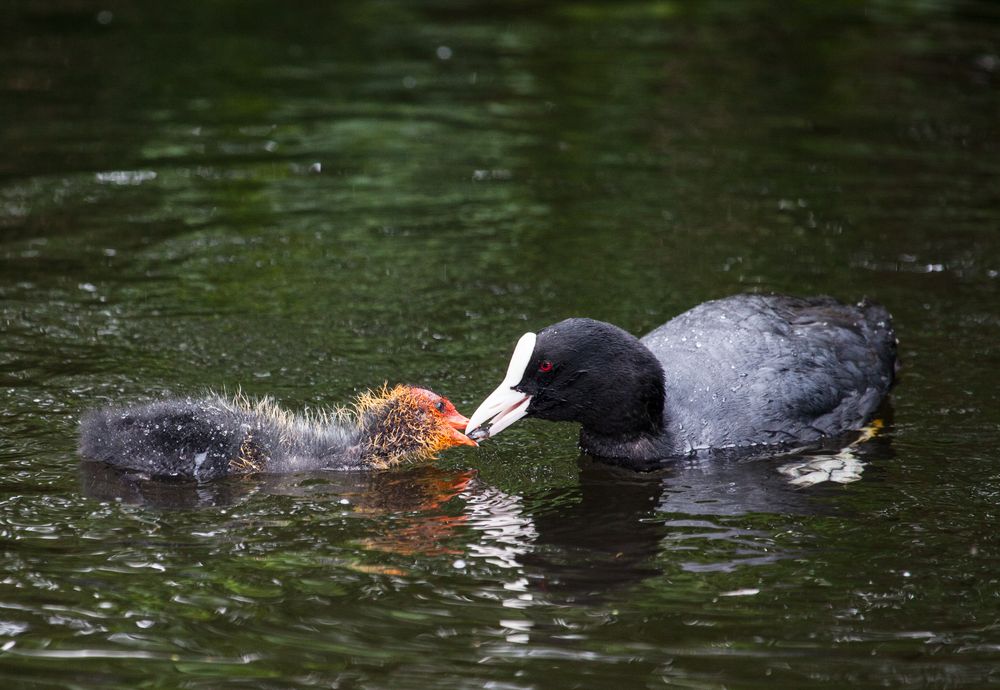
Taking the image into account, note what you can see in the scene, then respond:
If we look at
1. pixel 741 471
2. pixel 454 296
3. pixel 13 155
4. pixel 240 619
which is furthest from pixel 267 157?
pixel 240 619

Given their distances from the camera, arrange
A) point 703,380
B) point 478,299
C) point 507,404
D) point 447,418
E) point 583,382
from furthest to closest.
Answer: point 478,299, point 703,380, point 447,418, point 583,382, point 507,404

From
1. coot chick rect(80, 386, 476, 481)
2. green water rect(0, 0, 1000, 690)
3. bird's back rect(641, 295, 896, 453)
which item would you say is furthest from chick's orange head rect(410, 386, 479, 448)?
bird's back rect(641, 295, 896, 453)

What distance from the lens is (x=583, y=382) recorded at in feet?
20.6

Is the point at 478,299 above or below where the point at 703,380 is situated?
above

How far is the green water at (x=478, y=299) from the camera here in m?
4.79

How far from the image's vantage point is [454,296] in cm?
848

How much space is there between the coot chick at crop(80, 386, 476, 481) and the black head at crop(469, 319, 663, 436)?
362 millimetres

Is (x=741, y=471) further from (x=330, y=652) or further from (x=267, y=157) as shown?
(x=267, y=157)

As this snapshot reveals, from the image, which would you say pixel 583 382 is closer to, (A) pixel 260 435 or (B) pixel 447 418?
(B) pixel 447 418

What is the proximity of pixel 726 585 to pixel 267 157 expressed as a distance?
749cm

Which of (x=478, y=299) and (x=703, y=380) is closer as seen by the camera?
(x=703, y=380)

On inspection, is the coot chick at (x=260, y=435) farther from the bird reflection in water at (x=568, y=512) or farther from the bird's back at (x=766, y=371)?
the bird's back at (x=766, y=371)

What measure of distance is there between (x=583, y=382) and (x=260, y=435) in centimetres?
154

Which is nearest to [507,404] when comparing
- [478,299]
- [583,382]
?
[583,382]
